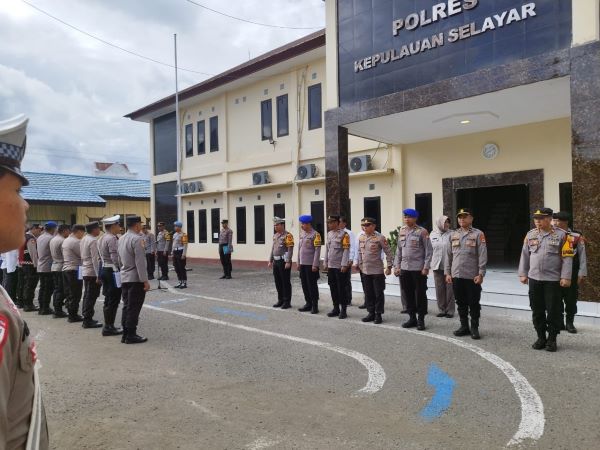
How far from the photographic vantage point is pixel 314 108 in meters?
16.4

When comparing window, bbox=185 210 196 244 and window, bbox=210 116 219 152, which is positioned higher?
window, bbox=210 116 219 152

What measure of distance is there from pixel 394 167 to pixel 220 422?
11.7 m

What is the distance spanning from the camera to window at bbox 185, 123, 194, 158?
22.1m

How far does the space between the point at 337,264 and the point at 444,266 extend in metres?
2.09

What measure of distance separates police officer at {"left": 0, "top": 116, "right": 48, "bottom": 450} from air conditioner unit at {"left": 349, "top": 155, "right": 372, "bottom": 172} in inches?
539

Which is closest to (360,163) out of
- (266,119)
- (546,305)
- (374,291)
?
(266,119)

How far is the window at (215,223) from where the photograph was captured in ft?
68.4

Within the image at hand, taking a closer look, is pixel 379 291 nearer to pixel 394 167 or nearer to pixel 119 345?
pixel 119 345

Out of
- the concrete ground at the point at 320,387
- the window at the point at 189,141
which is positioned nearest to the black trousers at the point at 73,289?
the concrete ground at the point at 320,387

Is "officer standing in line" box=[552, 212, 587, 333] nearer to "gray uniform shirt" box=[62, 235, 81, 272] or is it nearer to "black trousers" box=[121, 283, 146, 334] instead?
"black trousers" box=[121, 283, 146, 334]

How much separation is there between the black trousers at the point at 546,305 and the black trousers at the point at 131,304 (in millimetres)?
5474

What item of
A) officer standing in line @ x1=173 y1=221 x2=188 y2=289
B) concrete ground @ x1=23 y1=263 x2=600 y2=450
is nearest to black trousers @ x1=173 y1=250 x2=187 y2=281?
officer standing in line @ x1=173 y1=221 x2=188 y2=289

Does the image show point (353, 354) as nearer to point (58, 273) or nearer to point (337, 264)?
point (337, 264)

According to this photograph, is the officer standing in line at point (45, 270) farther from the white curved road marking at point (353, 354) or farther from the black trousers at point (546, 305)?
the black trousers at point (546, 305)
